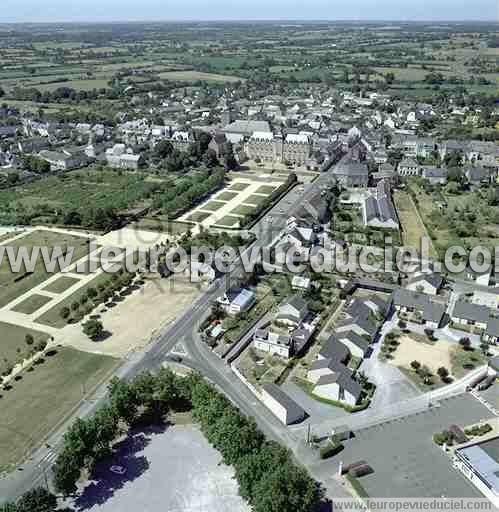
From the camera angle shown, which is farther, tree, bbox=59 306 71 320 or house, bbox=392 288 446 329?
tree, bbox=59 306 71 320

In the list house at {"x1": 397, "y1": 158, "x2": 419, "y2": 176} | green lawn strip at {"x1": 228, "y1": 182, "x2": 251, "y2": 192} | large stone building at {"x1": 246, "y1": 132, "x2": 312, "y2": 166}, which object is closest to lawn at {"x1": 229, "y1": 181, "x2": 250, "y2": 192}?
green lawn strip at {"x1": 228, "y1": 182, "x2": 251, "y2": 192}

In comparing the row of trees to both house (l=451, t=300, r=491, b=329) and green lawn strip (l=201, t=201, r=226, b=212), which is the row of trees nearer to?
house (l=451, t=300, r=491, b=329)

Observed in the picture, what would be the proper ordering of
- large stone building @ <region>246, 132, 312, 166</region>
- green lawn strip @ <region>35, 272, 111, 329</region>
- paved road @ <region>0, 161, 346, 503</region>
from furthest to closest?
large stone building @ <region>246, 132, 312, 166</region> → green lawn strip @ <region>35, 272, 111, 329</region> → paved road @ <region>0, 161, 346, 503</region>

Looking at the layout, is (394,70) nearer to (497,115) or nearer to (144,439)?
(497,115)

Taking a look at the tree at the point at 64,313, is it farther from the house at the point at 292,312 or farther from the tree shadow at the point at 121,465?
the house at the point at 292,312

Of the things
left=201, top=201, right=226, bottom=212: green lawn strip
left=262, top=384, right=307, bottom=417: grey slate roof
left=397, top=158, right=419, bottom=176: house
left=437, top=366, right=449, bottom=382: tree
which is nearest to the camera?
left=262, top=384, right=307, bottom=417: grey slate roof

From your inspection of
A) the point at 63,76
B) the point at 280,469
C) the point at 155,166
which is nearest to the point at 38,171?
the point at 155,166
